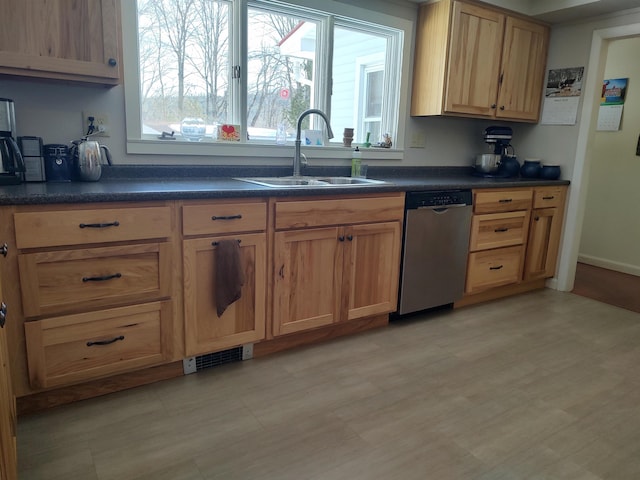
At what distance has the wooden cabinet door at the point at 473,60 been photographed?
10.5ft

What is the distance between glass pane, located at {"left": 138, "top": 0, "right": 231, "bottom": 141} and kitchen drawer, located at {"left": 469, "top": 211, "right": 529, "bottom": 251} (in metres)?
1.84

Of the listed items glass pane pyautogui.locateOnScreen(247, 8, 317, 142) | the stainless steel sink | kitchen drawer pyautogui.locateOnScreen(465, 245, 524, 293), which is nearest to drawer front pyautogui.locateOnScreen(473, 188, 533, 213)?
kitchen drawer pyautogui.locateOnScreen(465, 245, 524, 293)

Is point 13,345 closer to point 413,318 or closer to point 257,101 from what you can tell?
point 257,101

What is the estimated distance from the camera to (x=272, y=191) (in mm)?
2213

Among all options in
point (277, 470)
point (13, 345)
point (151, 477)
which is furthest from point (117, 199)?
point (277, 470)

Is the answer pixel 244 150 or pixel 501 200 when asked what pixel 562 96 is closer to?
pixel 501 200

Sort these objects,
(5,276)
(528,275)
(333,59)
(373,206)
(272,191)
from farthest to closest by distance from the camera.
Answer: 1. (528,275)
2. (333,59)
3. (373,206)
4. (272,191)
5. (5,276)

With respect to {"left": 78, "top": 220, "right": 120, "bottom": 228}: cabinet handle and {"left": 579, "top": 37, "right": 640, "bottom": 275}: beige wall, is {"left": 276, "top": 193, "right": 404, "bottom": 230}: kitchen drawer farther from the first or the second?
{"left": 579, "top": 37, "right": 640, "bottom": 275}: beige wall

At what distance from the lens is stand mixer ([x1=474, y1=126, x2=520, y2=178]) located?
381 centimetres

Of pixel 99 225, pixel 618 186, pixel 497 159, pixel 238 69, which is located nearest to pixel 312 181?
pixel 238 69

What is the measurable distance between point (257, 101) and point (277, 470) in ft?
7.04

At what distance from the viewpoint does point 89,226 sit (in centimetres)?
181

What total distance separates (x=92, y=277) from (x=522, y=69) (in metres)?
3.46

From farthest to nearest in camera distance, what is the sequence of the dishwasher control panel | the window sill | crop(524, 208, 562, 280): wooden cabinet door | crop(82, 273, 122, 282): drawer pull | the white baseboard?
the white baseboard
crop(524, 208, 562, 280): wooden cabinet door
the dishwasher control panel
the window sill
crop(82, 273, 122, 282): drawer pull
